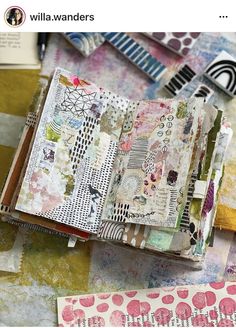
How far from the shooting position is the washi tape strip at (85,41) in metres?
1.39

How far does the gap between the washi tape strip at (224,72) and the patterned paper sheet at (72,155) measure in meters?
0.30

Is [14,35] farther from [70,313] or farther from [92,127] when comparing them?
[70,313]

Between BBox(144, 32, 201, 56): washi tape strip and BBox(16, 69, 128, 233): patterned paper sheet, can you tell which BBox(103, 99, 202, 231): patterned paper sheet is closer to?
BBox(16, 69, 128, 233): patterned paper sheet

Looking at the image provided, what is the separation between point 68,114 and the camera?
115 centimetres

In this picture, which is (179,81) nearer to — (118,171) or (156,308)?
(118,171)

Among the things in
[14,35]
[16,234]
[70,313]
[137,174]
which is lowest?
[70,313]

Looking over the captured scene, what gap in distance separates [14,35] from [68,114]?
1.15 ft

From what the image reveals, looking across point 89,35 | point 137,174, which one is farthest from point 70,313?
point 89,35

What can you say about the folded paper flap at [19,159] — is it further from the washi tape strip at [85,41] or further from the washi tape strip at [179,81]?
the washi tape strip at [179,81]

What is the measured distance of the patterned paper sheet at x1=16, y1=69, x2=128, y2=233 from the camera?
3.63 ft

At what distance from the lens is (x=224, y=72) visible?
1363mm

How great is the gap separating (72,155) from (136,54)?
15.2 inches
